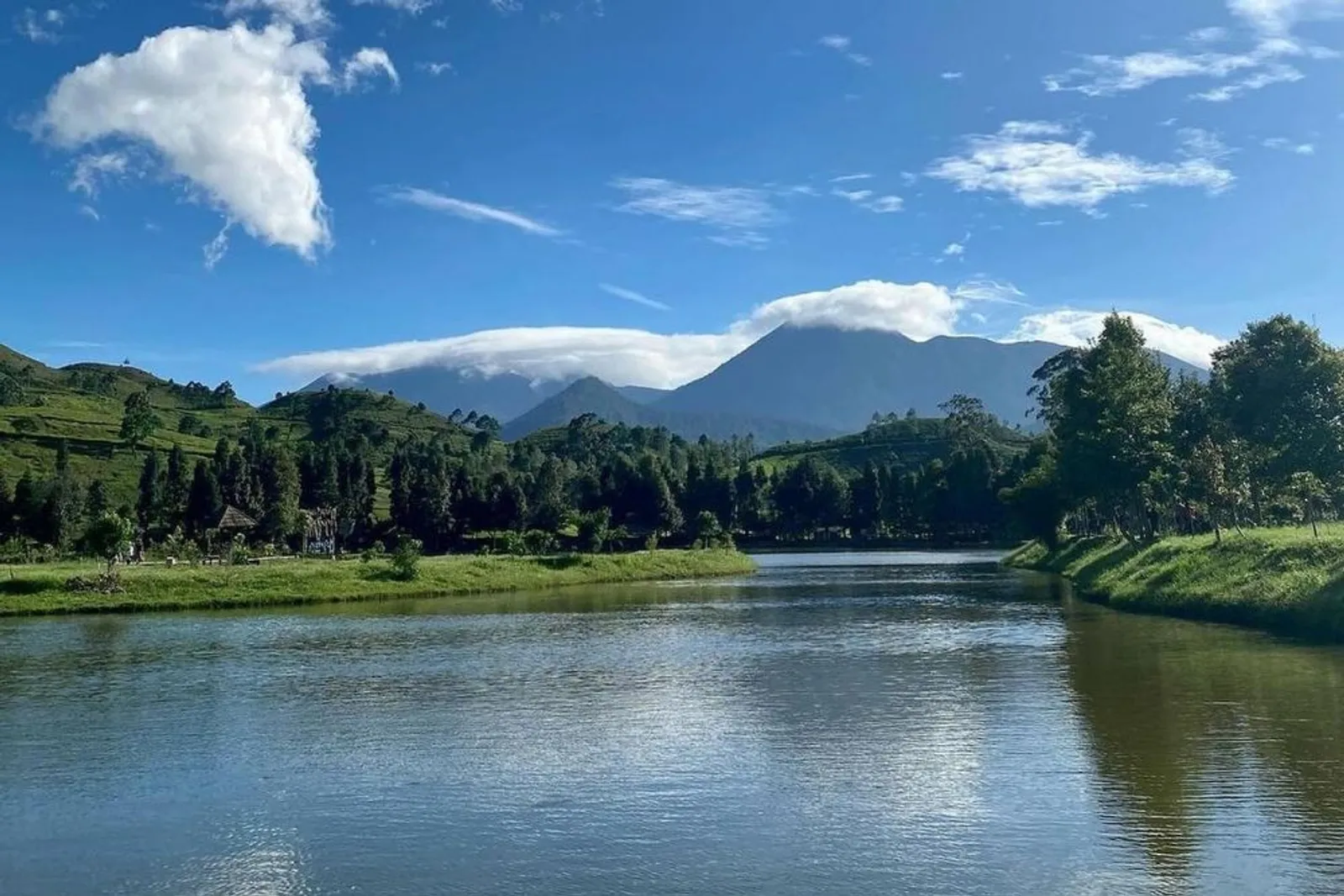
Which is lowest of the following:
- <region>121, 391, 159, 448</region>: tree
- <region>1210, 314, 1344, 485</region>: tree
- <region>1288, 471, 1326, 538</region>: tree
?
<region>1288, 471, 1326, 538</region>: tree

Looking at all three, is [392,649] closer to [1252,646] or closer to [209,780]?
[209,780]

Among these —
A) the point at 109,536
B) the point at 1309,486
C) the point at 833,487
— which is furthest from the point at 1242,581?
the point at 833,487

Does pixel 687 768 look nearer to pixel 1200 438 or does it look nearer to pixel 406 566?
pixel 1200 438

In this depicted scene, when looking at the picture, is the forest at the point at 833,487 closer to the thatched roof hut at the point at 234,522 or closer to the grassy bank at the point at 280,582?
the thatched roof hut at the point at 234,522

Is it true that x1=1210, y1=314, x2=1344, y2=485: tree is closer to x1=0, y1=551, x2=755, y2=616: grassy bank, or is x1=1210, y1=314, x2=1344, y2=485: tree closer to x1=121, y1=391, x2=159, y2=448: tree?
x1=0, y1=551, x2=755, y2=616: grassy bank

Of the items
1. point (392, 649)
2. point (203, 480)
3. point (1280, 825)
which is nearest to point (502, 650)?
point (392, 649)

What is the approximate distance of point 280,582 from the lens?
71.0 meters

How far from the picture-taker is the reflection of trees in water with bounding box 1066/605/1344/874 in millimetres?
16953

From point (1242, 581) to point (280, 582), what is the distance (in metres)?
54.8

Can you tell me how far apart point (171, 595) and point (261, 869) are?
56.3 meters

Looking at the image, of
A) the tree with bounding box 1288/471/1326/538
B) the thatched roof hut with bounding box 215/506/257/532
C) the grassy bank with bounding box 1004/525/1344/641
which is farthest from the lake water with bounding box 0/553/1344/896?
the thatched roof hut with bounding box 215/506/257/532

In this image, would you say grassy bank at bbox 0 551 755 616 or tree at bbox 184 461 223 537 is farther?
tree at bbox 184 461 223 537

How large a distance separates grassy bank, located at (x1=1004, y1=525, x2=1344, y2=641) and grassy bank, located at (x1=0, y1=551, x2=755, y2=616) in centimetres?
4078

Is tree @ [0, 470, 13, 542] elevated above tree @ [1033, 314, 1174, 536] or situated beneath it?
situated beneath
